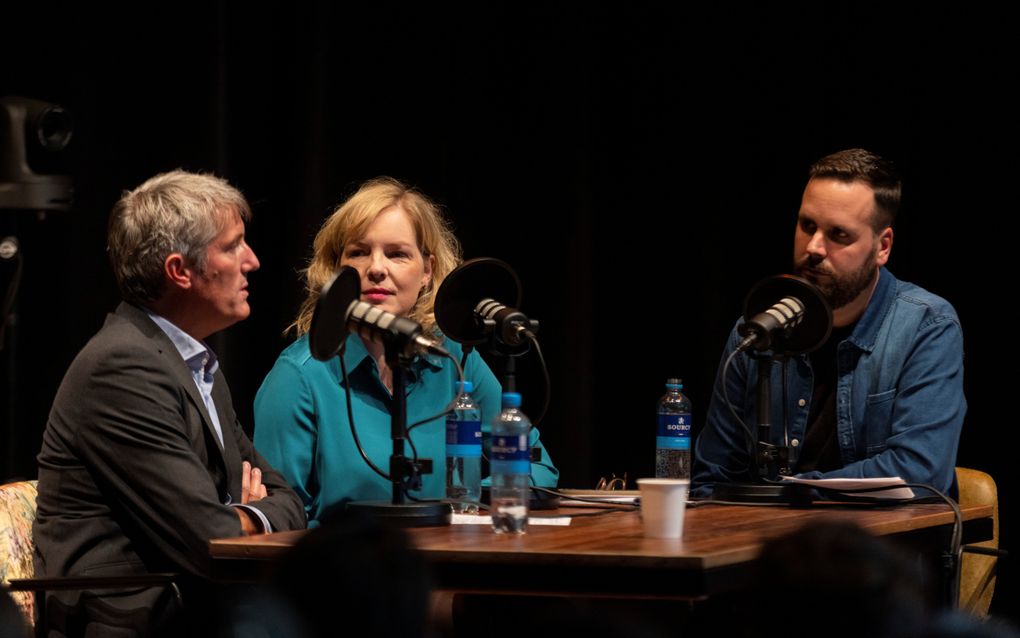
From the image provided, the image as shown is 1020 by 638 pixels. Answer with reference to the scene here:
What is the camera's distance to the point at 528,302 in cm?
462

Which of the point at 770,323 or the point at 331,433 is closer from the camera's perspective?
the point at 770,323

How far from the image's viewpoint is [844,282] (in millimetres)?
3402

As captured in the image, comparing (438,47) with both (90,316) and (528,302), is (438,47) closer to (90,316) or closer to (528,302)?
(528,302)

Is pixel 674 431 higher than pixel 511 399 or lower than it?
lower

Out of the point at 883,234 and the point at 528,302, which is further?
the point at 528,302

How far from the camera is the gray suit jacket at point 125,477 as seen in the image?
2529mm

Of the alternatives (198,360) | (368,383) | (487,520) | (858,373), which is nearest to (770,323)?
(858,373)

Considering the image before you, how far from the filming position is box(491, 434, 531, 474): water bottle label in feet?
7.60

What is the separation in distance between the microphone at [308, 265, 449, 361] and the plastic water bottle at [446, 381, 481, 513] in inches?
11.0

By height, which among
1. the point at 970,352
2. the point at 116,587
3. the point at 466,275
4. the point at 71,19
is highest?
the point at 71,19

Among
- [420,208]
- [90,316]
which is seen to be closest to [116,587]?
[420,208]

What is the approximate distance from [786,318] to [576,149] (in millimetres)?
1779

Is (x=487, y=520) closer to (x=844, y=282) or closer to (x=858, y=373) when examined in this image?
(x=858, y=373)

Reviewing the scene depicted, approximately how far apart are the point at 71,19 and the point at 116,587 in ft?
6.96
